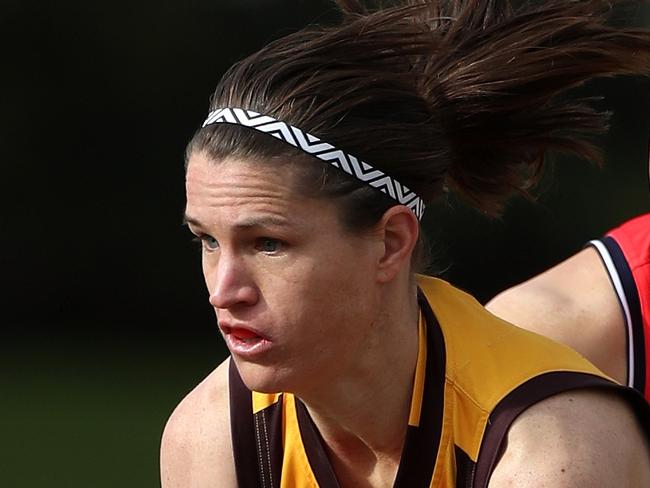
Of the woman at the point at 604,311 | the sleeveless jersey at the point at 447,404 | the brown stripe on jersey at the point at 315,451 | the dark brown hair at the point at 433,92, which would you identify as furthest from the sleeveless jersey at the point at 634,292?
the brown stripe on jersey at the point at 315,451

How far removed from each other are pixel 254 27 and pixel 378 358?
3.71 m

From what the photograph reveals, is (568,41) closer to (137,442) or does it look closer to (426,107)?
(426,107)

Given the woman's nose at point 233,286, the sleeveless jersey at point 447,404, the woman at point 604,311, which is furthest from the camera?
the woman at point 604,311

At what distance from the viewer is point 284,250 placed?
2.02m

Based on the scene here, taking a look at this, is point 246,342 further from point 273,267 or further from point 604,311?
point 604,311

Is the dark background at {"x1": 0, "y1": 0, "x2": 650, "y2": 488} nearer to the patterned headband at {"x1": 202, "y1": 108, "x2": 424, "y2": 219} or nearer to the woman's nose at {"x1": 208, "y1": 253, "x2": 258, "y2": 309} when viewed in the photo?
the patterned headband at {"x1": 202, "y1": 108, "x2": 424, "y2": 219}

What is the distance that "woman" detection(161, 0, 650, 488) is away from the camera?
204 cm

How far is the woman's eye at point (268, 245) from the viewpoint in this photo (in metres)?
2.03

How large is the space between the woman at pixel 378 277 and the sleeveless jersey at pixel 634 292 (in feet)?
1.44

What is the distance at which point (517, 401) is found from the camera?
6.89 feet

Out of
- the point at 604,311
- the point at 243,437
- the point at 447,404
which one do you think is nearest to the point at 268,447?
the point at 243,437

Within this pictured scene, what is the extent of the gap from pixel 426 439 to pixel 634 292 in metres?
0.80

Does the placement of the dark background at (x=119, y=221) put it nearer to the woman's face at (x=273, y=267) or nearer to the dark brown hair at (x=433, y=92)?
the dark brown hair at (x=433, y=92)

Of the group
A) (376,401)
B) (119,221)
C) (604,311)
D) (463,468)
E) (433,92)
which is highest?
(119,221)
